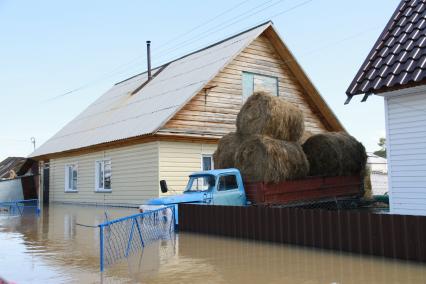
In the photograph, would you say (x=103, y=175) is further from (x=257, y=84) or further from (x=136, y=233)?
(x=136, y=233)

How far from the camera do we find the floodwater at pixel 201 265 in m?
7.01

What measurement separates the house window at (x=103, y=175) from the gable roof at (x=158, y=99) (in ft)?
4.08

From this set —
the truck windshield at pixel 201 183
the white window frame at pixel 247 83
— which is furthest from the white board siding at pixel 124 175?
the white window frame at pixel 247 83

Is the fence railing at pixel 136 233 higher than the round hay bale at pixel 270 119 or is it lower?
lower

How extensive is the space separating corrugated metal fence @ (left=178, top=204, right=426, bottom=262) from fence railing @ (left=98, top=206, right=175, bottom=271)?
693 mm

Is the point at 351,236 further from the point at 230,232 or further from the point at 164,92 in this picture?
the point at 164,92

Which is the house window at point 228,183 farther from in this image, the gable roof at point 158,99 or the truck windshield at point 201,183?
the gable roof at point 158,99

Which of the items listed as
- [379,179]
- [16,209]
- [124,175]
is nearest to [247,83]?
[124,175]

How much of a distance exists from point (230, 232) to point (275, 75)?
14.3 metres

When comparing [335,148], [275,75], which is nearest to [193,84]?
[275,75]

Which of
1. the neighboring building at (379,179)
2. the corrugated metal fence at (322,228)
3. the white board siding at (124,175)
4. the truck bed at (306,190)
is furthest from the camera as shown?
the neighboring building at (379,179)

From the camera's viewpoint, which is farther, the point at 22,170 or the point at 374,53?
the point at 22,170

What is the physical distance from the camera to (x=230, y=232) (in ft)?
36.8

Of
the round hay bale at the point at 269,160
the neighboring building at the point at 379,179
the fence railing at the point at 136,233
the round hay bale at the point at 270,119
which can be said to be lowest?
the fence railing at the point at 136,233
